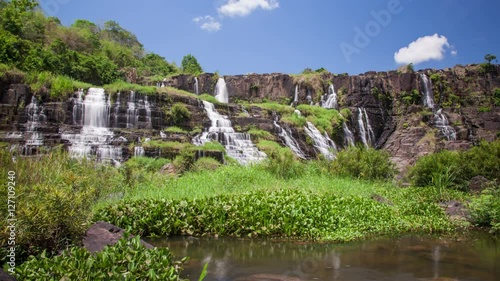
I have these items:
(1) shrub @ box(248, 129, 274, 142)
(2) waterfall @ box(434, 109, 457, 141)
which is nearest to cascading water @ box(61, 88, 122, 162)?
(1) shrub @ box(248, 129, 274, 142)

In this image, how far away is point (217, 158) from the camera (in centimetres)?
1869

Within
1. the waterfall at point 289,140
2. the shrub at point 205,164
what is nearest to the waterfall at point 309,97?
the waterfall at point 289,140

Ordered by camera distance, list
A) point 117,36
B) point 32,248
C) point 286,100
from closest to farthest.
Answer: point 32,248, point 286,100, point 117,36

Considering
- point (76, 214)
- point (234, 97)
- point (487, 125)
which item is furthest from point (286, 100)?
point (76, 214)

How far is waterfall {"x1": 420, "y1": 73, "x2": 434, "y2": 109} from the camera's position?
38.4 metres

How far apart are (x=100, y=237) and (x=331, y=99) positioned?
114 ft

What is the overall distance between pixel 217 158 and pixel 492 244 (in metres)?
13.0

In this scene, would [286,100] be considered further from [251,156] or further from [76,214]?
[76,214]

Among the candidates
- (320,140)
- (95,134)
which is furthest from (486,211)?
(320,140)

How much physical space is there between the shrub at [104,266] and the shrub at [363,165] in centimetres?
1185

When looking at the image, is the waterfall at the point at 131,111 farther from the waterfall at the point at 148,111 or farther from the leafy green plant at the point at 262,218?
the leafy green plant at the point at 262,218

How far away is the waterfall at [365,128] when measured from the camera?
33.8 metres

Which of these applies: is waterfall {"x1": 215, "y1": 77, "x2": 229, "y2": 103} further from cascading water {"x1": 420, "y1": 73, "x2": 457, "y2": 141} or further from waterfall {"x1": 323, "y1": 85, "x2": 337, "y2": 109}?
cascading water {"x1": 420, "y1": 73, "x2": 457, "y2": 141}

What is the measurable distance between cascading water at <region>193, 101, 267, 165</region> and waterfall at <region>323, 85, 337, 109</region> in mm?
15822
